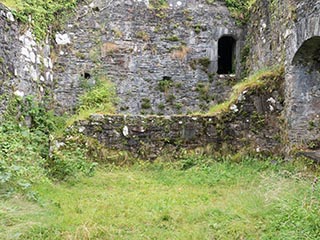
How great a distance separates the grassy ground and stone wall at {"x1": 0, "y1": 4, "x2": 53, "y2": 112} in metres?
2.33

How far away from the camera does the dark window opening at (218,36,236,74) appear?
38.2 feet

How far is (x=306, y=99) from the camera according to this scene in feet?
23.0

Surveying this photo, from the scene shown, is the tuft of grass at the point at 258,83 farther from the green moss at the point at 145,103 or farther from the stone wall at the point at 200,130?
the green moss at the point at 145,103

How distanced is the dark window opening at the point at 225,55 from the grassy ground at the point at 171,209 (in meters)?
5.80

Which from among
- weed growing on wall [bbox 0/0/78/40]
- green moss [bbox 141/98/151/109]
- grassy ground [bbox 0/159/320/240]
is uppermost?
weed growing on wall [bbox 0/0/78/40]

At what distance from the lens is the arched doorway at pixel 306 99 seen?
6984mm

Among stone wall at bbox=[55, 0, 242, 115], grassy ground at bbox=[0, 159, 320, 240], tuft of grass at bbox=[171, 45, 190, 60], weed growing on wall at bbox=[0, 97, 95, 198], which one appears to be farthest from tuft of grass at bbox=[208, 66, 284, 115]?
tuft of grass at bbox=[171, 45, 190, 60]

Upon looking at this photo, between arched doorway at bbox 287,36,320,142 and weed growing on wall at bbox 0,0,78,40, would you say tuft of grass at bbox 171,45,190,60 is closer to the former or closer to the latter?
weed growing on wall at bbox 0,0,78,40

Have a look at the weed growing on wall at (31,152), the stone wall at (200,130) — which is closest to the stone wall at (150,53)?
the weed growing on wall at (31,152)

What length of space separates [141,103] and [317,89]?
462cm

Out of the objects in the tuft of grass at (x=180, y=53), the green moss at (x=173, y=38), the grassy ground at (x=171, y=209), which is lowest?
Answer: the grassy ground at (x=171, y=209)

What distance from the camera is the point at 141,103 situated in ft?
34.2

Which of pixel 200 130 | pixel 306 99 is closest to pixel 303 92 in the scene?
pixel 306 99

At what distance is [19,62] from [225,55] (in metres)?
6.22
